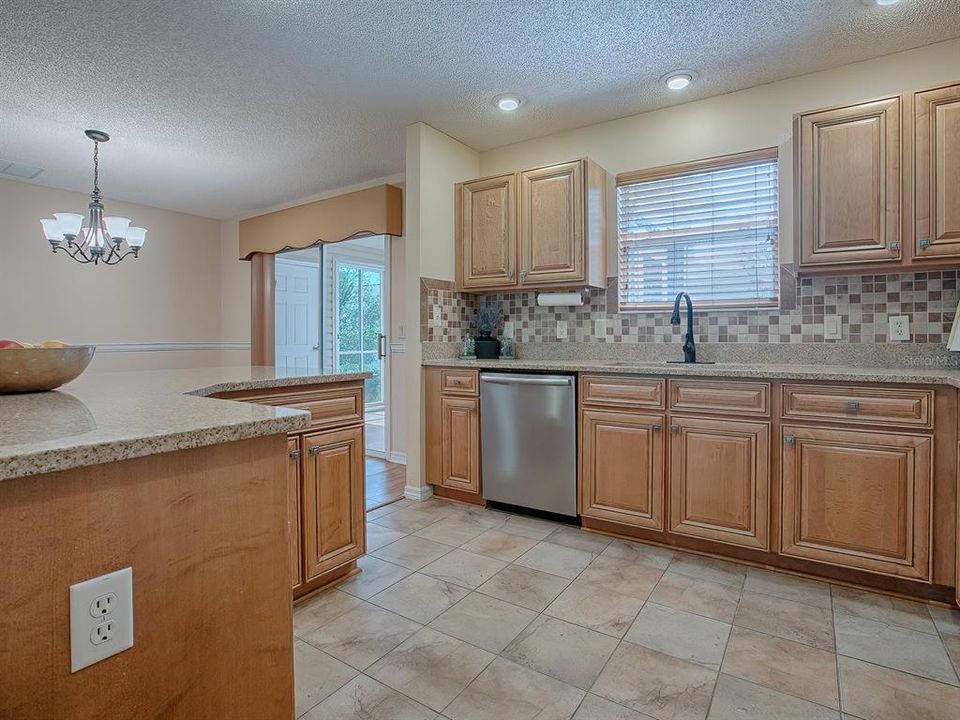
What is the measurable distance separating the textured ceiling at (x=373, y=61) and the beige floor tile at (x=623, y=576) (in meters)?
2.46

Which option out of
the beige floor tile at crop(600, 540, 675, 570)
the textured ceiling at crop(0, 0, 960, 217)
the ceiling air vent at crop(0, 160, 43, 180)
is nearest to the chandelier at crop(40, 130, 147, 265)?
the textured ceiling at crop(0, 0, 960, 217)

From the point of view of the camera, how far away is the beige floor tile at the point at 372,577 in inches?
87.4

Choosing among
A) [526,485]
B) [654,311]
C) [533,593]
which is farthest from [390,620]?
[654,311]

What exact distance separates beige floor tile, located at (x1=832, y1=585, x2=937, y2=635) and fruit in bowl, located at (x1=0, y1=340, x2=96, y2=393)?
2674 mm

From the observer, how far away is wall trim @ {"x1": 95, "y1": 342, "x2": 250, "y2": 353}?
513cm

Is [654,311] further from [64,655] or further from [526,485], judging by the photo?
[64,655]

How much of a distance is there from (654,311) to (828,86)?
4.74 ft

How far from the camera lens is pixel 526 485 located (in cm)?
309

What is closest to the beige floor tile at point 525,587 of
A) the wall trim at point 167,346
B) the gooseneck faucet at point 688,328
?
the gooseneck faucet at point 688,328

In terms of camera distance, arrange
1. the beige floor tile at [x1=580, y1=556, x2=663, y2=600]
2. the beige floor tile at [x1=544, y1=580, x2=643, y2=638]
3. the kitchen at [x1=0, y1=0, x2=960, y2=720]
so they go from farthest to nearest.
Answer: the beige floor tile at [x1=580, y1=556, x2=663, y2=600]
the beige floor tile at [x1=544, y1=580, x2=643, y2=638]
the kitchen at [x1=0, y1=0, x2=960, y2=720]

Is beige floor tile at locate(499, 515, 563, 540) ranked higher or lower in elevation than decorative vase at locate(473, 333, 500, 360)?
lower

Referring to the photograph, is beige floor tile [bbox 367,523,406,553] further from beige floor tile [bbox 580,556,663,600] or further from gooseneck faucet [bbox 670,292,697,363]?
gooseneck faucet [bbox 670,292,697,363]

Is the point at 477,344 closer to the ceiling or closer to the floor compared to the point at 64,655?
closer to the ceiling

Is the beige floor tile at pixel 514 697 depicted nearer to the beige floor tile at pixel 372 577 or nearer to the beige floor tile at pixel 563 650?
the beige floor tile at pixel 563 650
